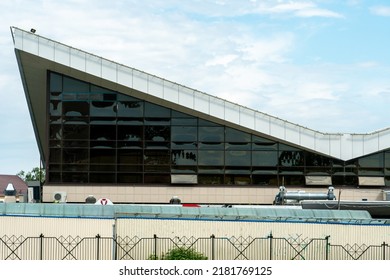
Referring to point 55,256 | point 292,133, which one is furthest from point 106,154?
point 55,256

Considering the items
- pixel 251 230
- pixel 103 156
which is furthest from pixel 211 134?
pixel 251 230

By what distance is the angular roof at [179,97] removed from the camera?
5812 cm

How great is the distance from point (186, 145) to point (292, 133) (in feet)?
28.9

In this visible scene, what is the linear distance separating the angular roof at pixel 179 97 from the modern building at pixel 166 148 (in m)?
Result: 0.09

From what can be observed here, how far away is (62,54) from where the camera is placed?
191ft

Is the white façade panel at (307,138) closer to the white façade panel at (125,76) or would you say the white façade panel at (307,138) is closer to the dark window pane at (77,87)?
the white façade panel at (125,76)

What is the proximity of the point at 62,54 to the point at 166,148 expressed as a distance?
1135 centimetres

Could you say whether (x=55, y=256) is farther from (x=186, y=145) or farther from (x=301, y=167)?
(x=301, y=167)

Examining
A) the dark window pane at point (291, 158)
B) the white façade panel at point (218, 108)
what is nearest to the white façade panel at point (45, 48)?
the white façade panel at point (218, 108)

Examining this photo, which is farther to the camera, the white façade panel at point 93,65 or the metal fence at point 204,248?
the white façade panel at point 93,65

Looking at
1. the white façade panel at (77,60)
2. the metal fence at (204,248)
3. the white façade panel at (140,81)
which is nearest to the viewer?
the metal fence at (204,248)

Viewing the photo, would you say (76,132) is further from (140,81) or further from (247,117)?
(247,117)

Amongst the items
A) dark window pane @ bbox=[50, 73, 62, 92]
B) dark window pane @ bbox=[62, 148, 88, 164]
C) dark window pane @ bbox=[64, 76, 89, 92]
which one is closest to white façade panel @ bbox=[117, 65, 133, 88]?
dark window pane @ bbox=[64, 76, 89, 92]

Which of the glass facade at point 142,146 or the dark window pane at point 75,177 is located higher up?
the glass facade at point 142,146
